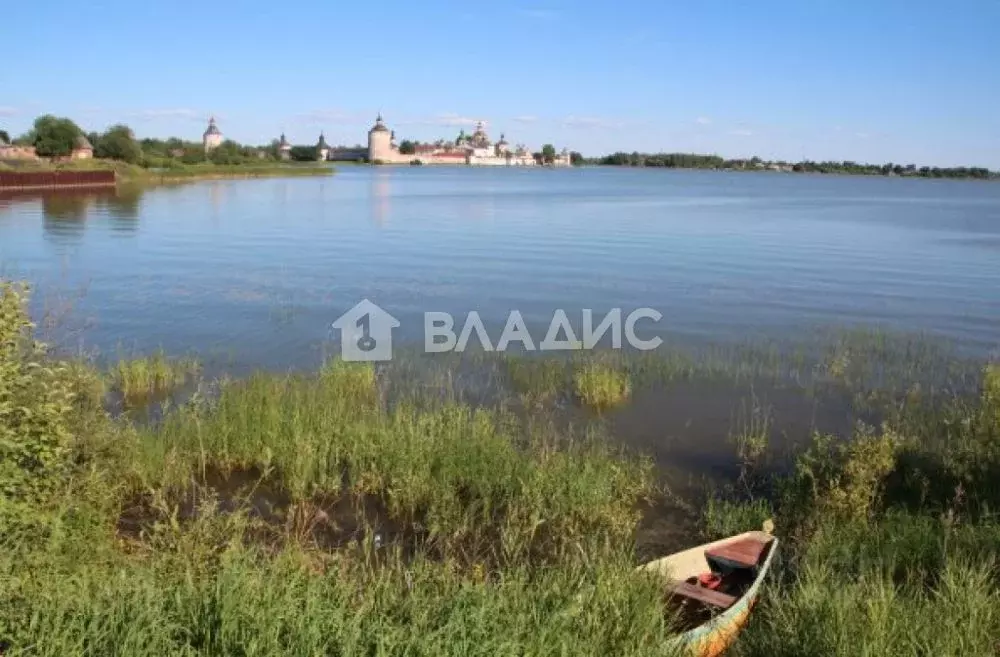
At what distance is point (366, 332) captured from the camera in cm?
1947

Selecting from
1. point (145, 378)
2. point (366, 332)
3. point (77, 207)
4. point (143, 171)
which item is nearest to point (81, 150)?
point (143, 171)

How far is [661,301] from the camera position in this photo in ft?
77.4

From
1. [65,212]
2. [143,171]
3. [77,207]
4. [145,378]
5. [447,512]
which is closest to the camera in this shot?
[447,512]

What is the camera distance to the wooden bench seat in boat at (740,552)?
810 cm

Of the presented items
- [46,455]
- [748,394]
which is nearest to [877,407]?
[748,394]

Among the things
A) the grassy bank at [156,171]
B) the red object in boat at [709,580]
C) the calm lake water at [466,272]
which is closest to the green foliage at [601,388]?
the calm lake water at [466,272]

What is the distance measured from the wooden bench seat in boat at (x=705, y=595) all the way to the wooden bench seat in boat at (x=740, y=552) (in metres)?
0.65

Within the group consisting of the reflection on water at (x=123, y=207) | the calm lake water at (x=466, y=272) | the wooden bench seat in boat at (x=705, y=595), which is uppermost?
the reflection on water at (x=123, y=207)

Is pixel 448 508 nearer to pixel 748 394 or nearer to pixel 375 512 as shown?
pixel 375 512

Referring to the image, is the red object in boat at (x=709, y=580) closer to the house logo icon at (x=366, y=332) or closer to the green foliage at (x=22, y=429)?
the green foliage at (x=22, y=429)

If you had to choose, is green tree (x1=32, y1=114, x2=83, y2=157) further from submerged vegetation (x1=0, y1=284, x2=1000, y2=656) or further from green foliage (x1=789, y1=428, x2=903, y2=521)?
green foliage (x1=789, y1=428, x2=903, y2=521)

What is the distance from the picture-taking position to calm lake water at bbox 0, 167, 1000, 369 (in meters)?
20.1

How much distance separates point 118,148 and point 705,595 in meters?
107

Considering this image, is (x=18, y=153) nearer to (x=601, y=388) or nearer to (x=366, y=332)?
(x=366, y=332)
